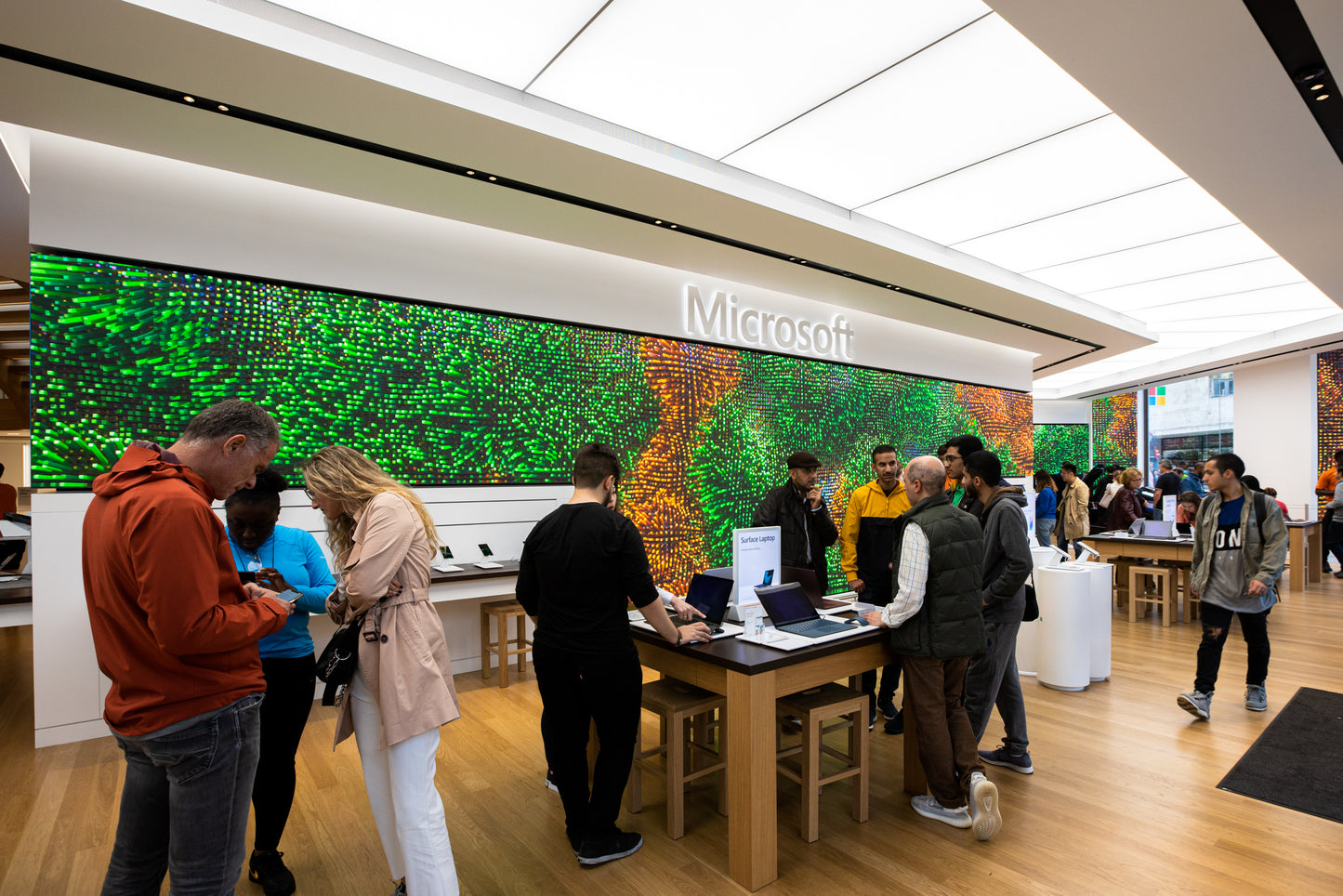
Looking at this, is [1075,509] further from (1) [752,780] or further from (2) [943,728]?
(1) [752,780]

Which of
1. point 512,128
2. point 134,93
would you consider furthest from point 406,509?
point 134,93

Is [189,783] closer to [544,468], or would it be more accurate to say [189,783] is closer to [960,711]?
[960,711]

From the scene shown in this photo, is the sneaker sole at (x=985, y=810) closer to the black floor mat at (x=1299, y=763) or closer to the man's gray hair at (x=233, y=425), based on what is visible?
the black floor mat at (x=1299, y=763)

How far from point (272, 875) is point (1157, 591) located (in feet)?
28.1

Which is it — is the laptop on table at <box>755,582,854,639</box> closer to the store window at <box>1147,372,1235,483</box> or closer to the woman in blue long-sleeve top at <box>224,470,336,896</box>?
the woman in blue long-sleeve top at <box>224,470,336,896</box>

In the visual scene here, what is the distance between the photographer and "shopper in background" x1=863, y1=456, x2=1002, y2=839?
9.57ft

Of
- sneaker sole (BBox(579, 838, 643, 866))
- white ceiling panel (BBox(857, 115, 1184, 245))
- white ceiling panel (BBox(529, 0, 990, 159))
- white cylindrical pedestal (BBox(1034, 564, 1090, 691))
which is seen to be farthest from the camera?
white cylindrical pedestal (BBox(1034, 564, 1090, 691))

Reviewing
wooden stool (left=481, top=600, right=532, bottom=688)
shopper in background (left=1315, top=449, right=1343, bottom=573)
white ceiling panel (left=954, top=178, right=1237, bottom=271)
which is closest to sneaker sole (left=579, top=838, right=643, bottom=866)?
wooden stool (left=481, top=600, right=532, bottom=688)

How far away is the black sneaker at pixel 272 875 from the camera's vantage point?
2520mm

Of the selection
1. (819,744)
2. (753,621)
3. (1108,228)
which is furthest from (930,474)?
(1108,228)

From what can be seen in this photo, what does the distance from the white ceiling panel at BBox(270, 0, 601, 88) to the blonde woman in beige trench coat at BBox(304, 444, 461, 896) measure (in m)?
2.23

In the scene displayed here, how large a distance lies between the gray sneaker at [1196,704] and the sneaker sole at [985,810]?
2203mm

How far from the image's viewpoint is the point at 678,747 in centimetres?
296

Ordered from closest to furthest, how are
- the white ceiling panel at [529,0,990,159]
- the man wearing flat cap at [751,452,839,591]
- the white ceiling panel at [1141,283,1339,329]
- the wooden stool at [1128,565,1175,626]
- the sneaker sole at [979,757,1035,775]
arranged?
the white ceiling panel at [529,0,990,159] → the sneaker sole at [979,757,1035,775] → the man wearing flat cap at [751,452,839,591] → the wooden stool at [1128,565,1175,626] → the white ceiling panel at [1141,283,1339,329]
